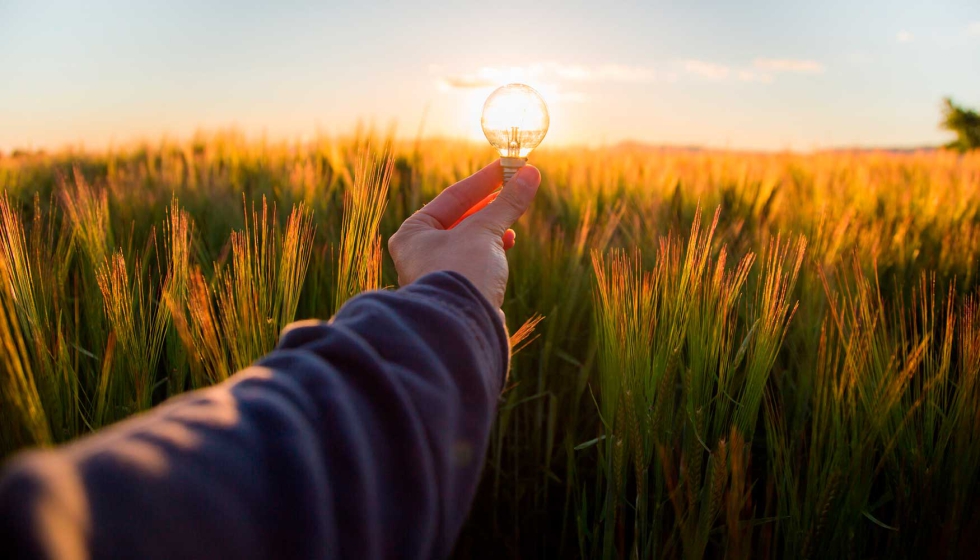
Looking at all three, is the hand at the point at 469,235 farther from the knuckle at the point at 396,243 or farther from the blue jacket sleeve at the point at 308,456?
the blue jacket sleeve at the point at 308,456

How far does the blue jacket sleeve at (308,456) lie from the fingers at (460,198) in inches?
14.6

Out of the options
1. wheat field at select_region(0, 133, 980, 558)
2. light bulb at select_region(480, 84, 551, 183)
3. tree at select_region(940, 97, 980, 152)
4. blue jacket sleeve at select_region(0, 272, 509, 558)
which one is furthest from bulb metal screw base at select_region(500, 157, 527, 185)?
tree at select_region(940, 97, 980, 152)

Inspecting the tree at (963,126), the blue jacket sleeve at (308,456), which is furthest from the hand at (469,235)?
the tree at (963,126)

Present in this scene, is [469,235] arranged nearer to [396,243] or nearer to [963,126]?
[396,243]

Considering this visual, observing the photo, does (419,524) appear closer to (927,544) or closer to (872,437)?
(872,437)

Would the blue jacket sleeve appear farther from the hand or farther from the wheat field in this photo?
the wheat field

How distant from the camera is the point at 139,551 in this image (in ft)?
1.13

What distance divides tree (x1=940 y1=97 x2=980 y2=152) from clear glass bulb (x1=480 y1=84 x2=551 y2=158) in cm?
2034

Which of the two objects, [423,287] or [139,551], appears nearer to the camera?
[139,551]

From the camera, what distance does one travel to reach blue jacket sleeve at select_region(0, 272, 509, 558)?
0.34 m

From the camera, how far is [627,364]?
99cm

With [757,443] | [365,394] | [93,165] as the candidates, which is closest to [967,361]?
[757,443]

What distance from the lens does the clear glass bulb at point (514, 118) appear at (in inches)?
41.0

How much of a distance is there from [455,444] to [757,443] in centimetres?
118
